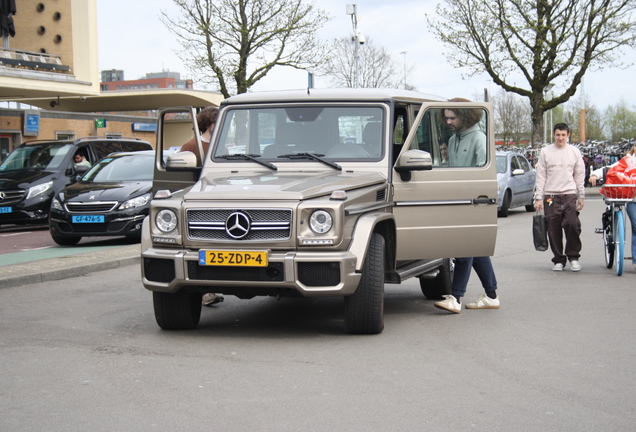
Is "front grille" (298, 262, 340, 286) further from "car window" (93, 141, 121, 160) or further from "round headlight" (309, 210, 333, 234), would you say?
"car window" (93, 141, 121, 160)

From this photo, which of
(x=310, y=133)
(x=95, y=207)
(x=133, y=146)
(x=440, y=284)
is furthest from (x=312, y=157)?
(x=133, y=146)

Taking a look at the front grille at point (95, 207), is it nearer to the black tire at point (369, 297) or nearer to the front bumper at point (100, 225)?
the front bumper at point (100, 225)

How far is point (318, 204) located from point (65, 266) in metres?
6.01

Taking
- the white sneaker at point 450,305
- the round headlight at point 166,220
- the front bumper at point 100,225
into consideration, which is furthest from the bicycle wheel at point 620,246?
the front bumper at point 100,225

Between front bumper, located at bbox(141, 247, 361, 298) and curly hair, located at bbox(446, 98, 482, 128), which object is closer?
front bumper, located at bbox(141, 247, 361, 298)

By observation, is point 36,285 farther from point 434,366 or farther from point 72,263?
point 434,366

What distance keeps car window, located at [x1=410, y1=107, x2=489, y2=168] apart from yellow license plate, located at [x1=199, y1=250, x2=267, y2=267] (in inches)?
83.7

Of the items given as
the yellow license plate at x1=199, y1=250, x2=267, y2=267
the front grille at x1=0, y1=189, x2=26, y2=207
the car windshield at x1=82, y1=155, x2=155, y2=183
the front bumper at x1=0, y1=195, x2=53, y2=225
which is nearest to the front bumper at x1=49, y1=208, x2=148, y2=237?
the car windshield at x1=82, y1=155, x2=155, y2=183

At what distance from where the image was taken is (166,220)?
6559 millimetres

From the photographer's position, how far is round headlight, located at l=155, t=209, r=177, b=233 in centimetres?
652

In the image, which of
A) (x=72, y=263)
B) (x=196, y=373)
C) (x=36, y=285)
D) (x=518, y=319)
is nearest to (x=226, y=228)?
(x=196, y=373)

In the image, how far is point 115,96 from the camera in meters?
39.9

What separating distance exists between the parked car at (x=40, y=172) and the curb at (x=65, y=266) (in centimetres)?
472

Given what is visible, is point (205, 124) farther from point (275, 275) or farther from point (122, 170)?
point (122, 170)
